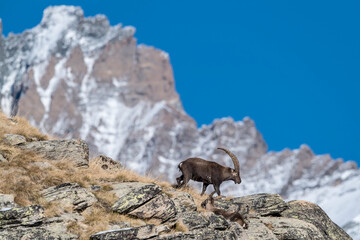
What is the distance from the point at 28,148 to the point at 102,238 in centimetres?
766

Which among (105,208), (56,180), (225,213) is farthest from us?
(225,213)

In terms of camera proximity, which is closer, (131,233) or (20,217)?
(20,217)

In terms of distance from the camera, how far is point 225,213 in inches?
924

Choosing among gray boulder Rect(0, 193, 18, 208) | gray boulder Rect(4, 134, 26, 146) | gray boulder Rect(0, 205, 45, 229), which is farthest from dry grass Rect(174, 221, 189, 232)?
gray boulder Rect(4, 134, 26, 146)

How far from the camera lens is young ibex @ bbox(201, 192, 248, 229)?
906 inches

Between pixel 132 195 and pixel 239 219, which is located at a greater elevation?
pixel 239 219

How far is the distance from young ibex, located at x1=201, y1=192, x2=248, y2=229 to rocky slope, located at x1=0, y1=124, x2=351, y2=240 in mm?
305

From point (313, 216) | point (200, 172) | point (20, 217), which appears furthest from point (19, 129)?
point (313, 216)

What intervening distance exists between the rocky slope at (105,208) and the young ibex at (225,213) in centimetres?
30

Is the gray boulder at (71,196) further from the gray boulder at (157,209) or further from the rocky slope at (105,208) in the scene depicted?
the gray boulder at (157,209)

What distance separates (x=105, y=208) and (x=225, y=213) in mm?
5397

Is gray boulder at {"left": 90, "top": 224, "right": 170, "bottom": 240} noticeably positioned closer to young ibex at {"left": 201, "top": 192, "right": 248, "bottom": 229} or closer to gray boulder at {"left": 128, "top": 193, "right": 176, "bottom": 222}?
gray boulder at {"left": 128, "top": 193, "right": 176, "bottom": 222}

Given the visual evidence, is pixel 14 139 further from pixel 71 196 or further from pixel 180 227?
pixel 180 227

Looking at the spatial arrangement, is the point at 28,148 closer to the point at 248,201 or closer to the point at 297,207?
the point at 248,201
